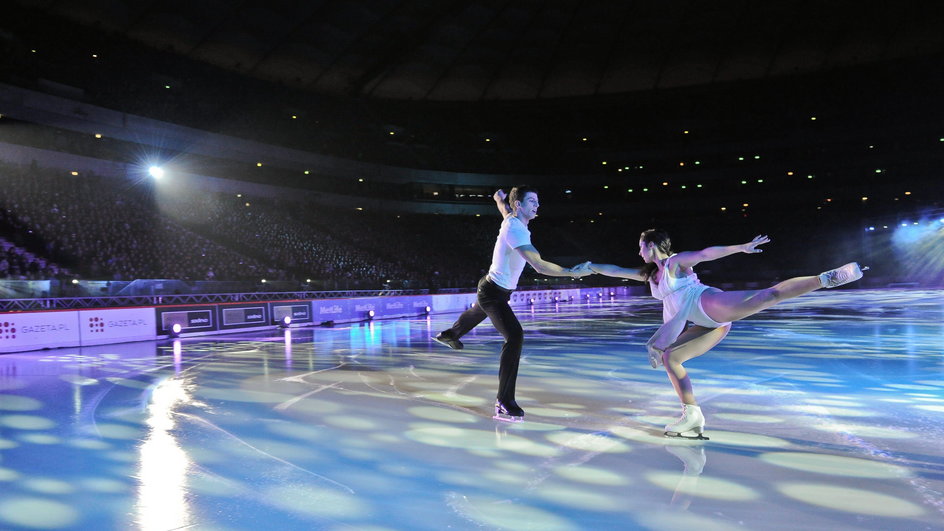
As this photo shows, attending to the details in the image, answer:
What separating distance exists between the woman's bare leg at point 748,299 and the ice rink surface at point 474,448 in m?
0.90

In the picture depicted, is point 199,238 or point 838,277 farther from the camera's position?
point 199,238

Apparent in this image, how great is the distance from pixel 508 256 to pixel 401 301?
2058 cm

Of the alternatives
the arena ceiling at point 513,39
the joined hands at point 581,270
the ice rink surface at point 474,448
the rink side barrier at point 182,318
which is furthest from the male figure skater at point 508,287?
the arena ceiling at point 513,39

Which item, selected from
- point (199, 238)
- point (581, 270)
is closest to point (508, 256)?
point (581, 270)

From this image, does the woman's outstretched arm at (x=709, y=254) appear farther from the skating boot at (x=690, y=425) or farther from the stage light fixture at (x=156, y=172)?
the stage light fixture at (x=156, y=172)

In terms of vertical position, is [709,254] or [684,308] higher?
[709,254]

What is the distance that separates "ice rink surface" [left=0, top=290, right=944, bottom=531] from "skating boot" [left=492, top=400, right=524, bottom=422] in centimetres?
14

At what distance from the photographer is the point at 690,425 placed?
14.3ft

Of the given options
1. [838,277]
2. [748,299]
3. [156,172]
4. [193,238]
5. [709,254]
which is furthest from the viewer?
[156,172]

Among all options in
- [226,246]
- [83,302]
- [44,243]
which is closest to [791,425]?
[83,302]

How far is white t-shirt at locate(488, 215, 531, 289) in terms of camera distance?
4.93 metres

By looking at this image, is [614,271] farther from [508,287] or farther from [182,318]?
[182,318]

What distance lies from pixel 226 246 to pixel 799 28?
38693mm

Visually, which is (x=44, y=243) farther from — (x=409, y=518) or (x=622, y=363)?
(x=409, y=518)
